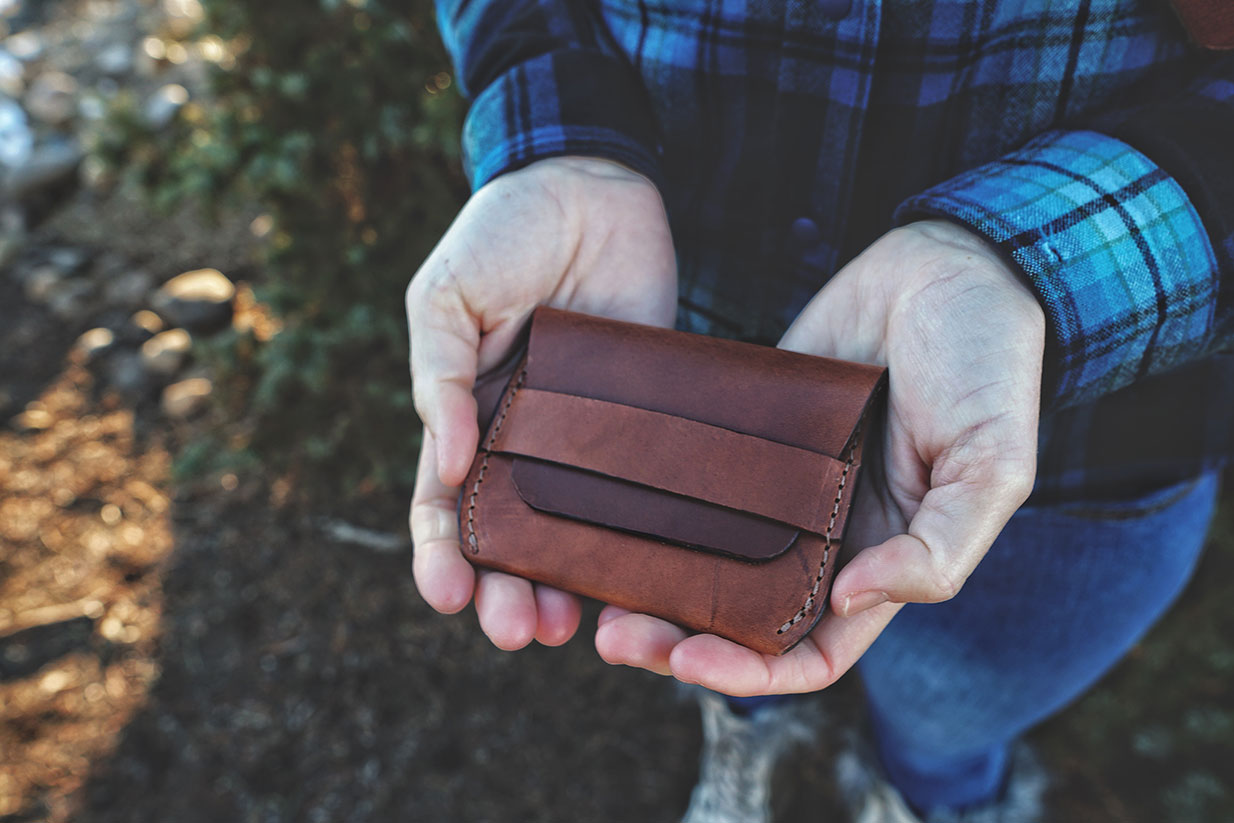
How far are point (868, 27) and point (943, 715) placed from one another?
1.39 metres

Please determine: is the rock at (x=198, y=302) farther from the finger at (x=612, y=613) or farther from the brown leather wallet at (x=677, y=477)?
the finger at (x=612, y=613)

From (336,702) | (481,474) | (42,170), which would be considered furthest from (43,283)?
(481,474)

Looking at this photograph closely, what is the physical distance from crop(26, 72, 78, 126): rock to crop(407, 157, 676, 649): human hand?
188 inches

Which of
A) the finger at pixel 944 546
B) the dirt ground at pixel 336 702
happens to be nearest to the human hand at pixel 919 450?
the finger at pixel 944 546

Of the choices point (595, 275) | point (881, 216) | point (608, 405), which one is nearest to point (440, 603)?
point (608, 405)

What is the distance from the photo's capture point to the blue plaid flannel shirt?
1174mm

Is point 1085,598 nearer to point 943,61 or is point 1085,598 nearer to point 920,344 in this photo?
point 920,344

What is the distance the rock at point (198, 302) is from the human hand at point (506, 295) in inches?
98.6

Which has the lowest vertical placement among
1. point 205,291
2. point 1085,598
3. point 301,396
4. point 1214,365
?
point 205,291

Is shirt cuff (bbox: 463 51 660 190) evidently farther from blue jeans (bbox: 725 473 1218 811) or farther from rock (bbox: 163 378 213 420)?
rock (bbox: 163 378 213 420)

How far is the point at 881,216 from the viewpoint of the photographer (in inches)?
57.1

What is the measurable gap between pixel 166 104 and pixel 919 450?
466 centimetres

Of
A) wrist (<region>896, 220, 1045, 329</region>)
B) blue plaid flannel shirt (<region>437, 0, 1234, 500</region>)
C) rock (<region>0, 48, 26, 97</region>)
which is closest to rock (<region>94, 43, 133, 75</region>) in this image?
rock (<region>0, 48, 26, 97</region>)

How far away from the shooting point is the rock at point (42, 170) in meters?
4.46
